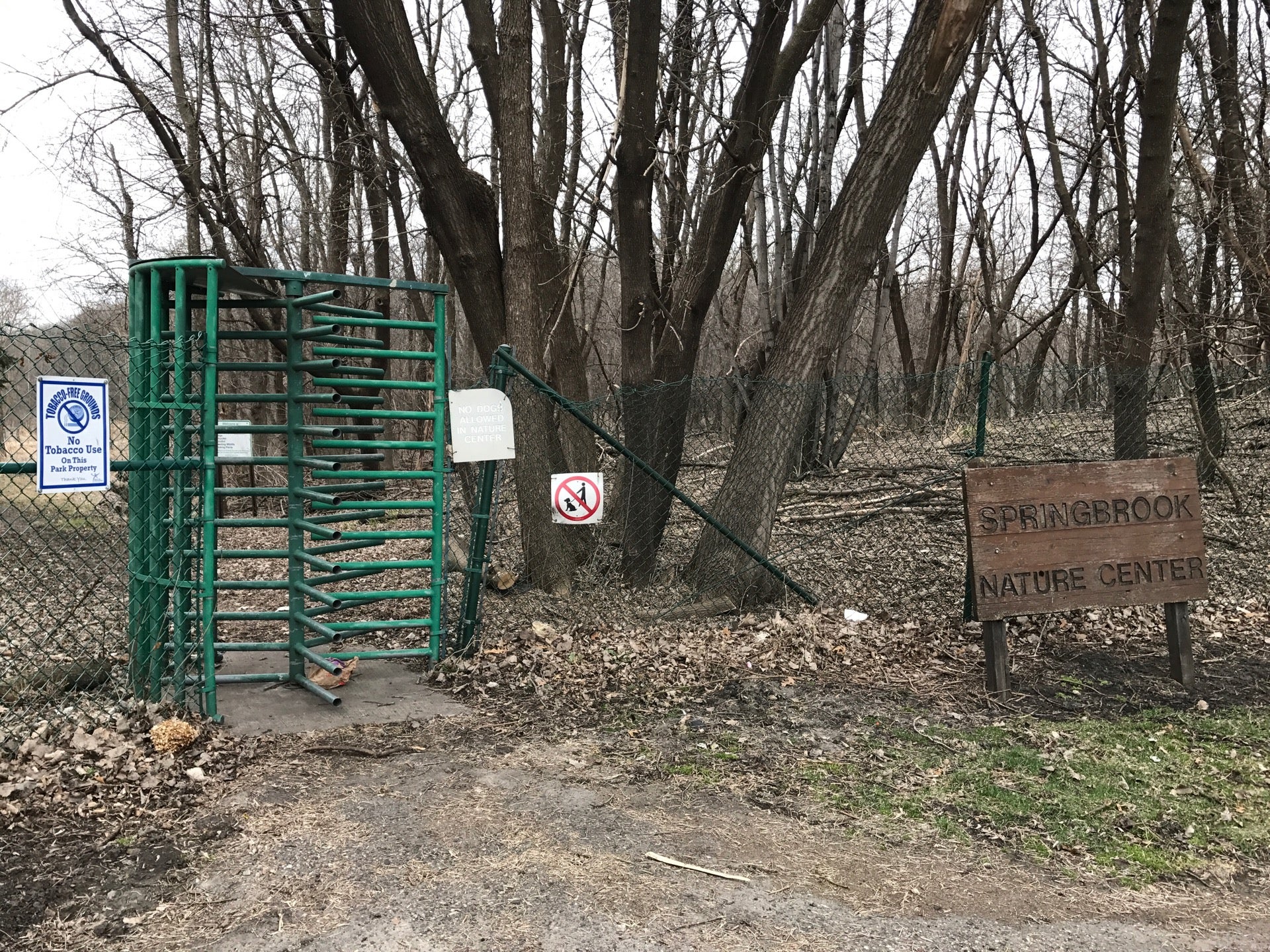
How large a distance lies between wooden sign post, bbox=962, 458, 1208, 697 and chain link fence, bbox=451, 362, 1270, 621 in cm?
82

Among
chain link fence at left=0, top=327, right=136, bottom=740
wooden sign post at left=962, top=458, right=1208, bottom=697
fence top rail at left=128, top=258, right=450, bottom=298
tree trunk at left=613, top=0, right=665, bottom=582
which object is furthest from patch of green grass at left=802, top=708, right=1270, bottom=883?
chain link fence at left=0, top=327, right=136, bottom=740

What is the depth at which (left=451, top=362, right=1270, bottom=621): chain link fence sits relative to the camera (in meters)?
7.70

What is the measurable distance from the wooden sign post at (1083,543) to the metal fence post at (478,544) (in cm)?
312

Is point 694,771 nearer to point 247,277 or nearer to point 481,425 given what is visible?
point 481,425

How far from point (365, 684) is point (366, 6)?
512cm

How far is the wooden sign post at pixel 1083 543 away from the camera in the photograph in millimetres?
5754

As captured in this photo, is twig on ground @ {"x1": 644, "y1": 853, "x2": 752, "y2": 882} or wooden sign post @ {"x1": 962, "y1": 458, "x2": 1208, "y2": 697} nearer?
twig on ground @ {"x1": 644, "y1": 853, "x2": 752, "y2": 882}

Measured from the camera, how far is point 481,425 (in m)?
6.36

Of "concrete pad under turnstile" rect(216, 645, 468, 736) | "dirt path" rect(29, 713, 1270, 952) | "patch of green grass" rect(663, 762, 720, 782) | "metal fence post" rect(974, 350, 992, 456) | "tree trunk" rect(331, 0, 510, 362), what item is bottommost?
"dirt path" rect(29, 713, 1270, 952)

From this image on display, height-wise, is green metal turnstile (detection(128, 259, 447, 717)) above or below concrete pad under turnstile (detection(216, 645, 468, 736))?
above

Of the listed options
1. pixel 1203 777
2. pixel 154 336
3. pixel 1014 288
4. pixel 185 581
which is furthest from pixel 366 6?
pixel 1014 288

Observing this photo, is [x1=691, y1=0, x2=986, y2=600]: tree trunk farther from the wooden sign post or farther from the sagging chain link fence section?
the wooden sign post

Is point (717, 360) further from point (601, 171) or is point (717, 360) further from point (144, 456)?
point (144, 456)

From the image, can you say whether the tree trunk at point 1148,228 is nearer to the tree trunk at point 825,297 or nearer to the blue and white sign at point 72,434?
the tree trunk at point 825,297
